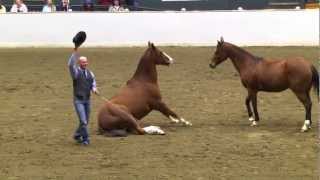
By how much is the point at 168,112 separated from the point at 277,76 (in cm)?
187

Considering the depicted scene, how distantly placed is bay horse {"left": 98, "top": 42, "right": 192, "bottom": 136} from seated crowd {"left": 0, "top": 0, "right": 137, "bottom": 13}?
15.4 m

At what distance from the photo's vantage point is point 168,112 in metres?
13.1

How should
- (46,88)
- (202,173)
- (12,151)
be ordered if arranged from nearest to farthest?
1. (202,173)
2. (12,151)
3. (46,88)

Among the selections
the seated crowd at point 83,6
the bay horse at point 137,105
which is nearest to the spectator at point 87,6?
the seated crowd at point 83,6

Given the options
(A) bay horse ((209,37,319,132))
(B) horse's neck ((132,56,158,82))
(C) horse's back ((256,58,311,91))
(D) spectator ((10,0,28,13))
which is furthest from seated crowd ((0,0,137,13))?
(C) horse's back ((256,58,311,91))

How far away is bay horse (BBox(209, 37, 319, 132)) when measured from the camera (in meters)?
12.6

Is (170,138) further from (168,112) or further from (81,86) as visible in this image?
(81,86)

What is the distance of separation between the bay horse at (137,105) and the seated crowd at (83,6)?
1537 cm

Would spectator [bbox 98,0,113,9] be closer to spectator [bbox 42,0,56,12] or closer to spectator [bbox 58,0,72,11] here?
spectator [bbox 58,0,72,11]

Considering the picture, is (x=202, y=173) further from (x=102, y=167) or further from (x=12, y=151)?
(x=12, y=151)

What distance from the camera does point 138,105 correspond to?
1266cm

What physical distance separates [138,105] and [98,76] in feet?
24.2

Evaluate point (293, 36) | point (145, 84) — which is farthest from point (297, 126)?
point (293, 36)

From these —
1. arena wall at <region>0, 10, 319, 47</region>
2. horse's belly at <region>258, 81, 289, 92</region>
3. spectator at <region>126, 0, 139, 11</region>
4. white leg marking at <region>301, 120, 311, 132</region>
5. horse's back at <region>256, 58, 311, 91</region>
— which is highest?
horse's back at <region>256, 58, 311, 91</region>
